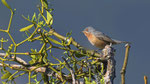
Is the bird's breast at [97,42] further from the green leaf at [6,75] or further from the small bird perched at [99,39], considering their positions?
the green leaf at [6,75]

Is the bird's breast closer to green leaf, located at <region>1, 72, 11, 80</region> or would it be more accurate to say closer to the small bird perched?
the small bird perched

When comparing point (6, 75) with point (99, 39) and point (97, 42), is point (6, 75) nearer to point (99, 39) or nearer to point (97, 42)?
point (97, 42)

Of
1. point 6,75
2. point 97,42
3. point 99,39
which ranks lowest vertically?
point 6,75

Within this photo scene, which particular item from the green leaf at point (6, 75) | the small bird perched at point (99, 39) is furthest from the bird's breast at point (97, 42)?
the green leaf at point (6, 75)

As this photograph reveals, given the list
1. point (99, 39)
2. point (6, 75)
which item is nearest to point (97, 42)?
point (99, 39)

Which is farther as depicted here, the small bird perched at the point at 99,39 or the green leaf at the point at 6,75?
the small bird perched at the point at 99,39

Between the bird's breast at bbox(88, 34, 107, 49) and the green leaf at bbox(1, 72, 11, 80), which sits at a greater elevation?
the bird's breast at bbox(88, 34, 107, 49)

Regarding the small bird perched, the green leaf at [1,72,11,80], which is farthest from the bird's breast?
the green leaf at [1,72,11,80]

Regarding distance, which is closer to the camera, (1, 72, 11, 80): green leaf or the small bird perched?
(1, 72, 11, 80): green leaf

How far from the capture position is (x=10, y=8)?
164 centimetres

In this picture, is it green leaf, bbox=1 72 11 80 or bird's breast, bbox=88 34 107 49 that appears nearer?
green leaf, bbox=1 72 11 80

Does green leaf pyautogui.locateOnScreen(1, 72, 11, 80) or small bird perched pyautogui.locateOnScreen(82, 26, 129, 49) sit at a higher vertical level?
small bird perched pyautogui.locateOnScreen(82, 26, 129, 49)

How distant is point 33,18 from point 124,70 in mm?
684

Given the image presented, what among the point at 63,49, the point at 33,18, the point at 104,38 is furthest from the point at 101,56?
the point at 104,38
